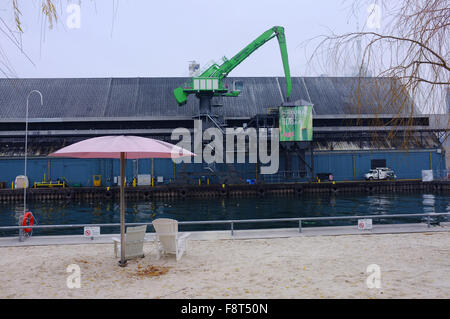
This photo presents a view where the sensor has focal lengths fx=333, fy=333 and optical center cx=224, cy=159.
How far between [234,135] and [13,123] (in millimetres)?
29733

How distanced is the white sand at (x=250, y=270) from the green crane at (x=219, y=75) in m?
34.1

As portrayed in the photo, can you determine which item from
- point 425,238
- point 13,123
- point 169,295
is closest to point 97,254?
point 169,295

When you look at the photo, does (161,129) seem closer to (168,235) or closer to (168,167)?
(168,167)

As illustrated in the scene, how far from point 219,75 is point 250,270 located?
38.8 m

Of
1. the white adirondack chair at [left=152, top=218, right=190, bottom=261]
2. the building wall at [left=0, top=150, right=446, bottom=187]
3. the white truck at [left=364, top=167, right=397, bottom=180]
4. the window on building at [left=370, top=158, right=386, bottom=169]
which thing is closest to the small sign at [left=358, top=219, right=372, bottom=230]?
the white adirondack chair at [left=152, top=218, right=190, bottom=261]

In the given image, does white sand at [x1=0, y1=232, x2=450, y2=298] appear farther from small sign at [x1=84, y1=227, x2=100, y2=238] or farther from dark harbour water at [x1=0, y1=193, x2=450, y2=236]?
dark harbour water at [x1=0, y1=193, x2=450, y2=236]

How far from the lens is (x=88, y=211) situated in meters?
28.7

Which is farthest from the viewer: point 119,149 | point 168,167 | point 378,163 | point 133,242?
point 378,163

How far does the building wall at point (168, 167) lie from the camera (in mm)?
40500

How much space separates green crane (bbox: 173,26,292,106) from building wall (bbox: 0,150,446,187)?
900 cm

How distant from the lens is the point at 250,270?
22.5ft

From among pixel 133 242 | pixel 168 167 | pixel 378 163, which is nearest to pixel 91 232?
pixel 133 242

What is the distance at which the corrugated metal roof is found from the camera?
153 feet
